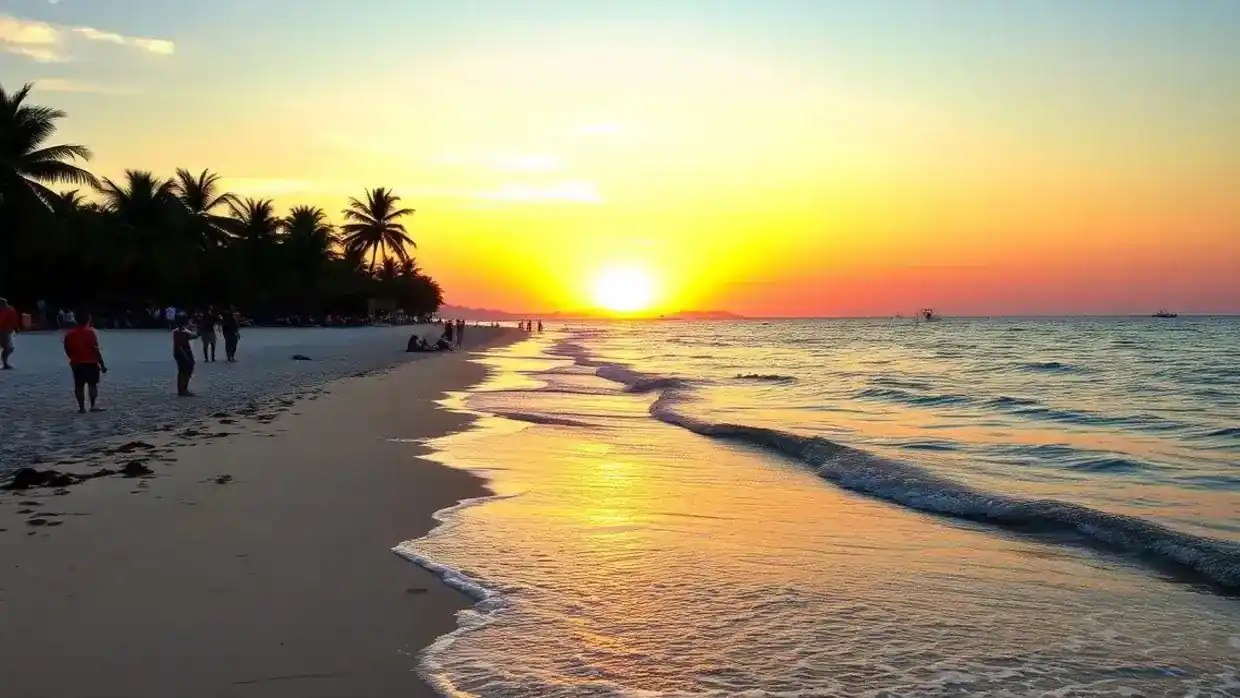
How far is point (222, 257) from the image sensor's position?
6231 centimetres

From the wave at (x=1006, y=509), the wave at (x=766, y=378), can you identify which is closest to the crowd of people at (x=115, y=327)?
the wave at (x=1006, y=509)

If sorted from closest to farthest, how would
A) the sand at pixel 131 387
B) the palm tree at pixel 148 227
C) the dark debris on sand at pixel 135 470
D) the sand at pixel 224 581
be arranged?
the sand at pixel 224 581 < the dark debris on sand at pixel 135 470 < the sand at pixel 131 387 < the palm tree at pixel 148 227

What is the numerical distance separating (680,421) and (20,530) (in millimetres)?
11091

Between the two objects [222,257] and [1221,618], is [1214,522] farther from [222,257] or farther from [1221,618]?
[222,257]

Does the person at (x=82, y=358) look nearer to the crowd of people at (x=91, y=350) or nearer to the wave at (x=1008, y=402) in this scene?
the crowd of people at (x=91, y=350)

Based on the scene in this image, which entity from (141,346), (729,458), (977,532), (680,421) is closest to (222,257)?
(141,346)

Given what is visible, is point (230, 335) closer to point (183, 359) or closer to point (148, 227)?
point (183, 359)

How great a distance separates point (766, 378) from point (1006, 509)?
20191 mm

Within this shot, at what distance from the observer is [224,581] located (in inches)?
207

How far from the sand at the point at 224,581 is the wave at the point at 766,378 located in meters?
18.8

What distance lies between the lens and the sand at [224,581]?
12.9ft

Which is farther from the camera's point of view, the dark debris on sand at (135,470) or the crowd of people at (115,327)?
the crowd of people at (115,327)

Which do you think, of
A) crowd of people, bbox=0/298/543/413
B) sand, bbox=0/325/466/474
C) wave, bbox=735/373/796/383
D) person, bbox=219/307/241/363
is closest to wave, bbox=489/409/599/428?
sand, bbox=0/325/466/474

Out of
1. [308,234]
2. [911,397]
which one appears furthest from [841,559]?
[308,234]
